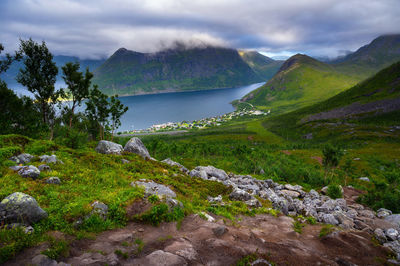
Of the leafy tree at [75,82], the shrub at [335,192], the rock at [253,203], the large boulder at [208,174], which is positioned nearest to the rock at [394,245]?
the rock at [253,203]

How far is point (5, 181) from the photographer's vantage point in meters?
15.6

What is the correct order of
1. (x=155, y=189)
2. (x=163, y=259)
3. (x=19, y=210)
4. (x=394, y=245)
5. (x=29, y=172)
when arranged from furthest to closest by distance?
1. (x=155, y=189)
2. (x=29, y=172)
3. (x=394, y=245)
4. (x=19, y=210)
5. (x=163, y=259)

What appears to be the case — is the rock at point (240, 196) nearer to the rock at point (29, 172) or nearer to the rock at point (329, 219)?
the rock at point (329, 219)

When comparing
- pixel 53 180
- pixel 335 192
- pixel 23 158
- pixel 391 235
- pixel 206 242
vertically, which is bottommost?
pixel 335 192

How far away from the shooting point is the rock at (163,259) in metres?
10.3

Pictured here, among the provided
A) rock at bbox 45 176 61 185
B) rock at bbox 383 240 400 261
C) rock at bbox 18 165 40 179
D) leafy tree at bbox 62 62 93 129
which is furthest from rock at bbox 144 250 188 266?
leafy tree at bbox 62 62 93 129

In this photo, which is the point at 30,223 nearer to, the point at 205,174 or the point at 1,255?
the point at 1,255

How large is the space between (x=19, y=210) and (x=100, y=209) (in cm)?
433

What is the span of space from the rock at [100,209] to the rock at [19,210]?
2.95m

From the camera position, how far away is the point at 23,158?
20891 millimetres

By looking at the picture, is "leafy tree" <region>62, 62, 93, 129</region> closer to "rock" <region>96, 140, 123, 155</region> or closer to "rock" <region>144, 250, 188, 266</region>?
"rock" <region>96, 140, 123, 155</region>

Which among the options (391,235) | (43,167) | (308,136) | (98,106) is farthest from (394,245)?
(308,136)

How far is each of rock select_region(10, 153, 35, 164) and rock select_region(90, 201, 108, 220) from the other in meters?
12.5

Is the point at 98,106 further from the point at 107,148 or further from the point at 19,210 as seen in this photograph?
the point at 19,210
